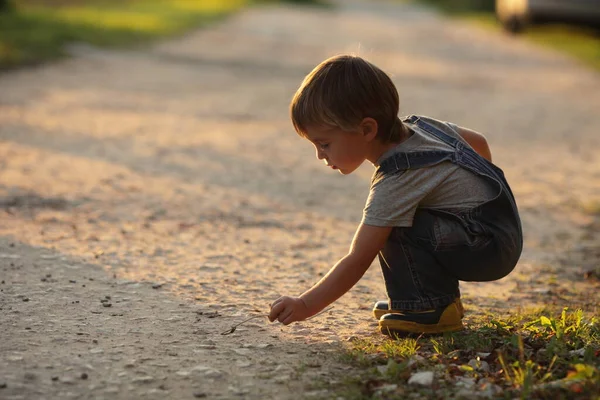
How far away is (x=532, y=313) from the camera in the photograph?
3.59m

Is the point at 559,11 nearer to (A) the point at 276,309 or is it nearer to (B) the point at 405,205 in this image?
(B) the point at 405,205

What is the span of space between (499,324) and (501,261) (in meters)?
0.22

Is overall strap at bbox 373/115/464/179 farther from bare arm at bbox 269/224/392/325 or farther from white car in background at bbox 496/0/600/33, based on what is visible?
white car in background at bbox 496/0/600/33

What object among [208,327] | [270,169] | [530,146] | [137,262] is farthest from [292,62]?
[208,327]

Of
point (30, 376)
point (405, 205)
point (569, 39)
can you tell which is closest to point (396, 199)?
point (405, 205)

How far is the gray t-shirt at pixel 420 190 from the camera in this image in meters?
2.98

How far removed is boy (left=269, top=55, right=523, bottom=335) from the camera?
9.76 feet

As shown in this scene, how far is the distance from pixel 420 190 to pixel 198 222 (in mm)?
2232

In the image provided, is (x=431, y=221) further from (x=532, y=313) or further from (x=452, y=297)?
(x=532, y=313)

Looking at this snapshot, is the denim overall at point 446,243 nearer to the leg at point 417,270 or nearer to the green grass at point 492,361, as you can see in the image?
the leg at point 417,270

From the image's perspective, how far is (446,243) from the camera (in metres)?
3.05

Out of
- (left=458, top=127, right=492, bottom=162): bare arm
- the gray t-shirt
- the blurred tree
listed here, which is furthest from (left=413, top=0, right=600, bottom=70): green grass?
the gray t-shirt

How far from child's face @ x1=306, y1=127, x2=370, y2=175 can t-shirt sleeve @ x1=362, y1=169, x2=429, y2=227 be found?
0.12 metres

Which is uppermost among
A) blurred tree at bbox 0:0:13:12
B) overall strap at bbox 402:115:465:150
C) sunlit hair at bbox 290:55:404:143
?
sunlit hair at bbox 290:55:404:143
